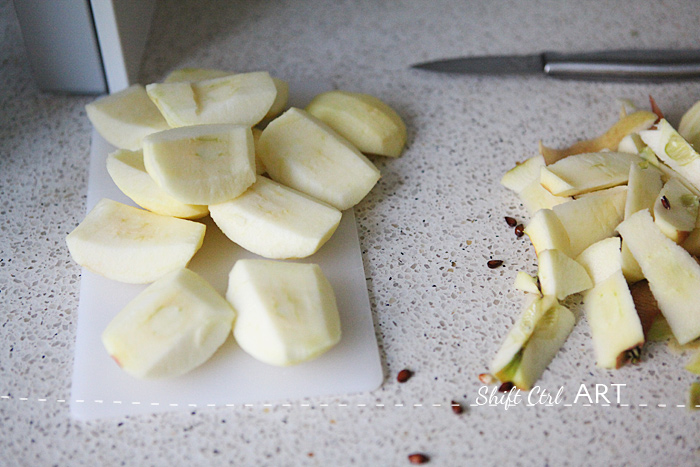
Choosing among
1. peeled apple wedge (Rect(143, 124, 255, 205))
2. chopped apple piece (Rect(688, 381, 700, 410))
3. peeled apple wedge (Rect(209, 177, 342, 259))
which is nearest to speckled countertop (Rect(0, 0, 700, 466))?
chopped apple piece (Rect(688, 381, 700, 410))

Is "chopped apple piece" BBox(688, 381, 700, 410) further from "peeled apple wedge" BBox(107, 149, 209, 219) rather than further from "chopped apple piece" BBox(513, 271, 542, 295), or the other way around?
"peeled apple wedge" BBox(107, 149, 209, 219)

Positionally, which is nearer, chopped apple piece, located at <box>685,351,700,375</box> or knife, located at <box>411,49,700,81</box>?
chopped apple piece, located at <box>685,351,700,375</box>

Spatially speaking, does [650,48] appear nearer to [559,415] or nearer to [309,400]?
[559,415]

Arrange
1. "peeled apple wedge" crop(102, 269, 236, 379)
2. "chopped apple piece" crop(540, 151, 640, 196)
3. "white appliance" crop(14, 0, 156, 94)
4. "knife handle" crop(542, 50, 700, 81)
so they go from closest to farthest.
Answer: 1. "peeled apple wedge" crop(102, 269, 236, 379)
2. "chopped apple piece" crop(540, 151, 640, 196)
3. "white appliance" crop(14, 0, 156, 94)
4. "knife handle" crop(542, 50, 700, 81)

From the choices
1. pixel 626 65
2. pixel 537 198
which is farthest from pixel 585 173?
pixel 626 65

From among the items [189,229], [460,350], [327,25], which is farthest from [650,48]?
[189,229]

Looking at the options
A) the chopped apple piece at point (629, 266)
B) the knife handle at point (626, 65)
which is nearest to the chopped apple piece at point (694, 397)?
the chopped apple piece at point (629, 266)

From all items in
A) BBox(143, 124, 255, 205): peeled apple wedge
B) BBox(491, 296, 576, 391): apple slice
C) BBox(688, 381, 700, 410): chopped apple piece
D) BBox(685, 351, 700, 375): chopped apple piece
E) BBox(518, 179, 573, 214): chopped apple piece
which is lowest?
BBox(688, 381, 700, 410): chopped apple piece
